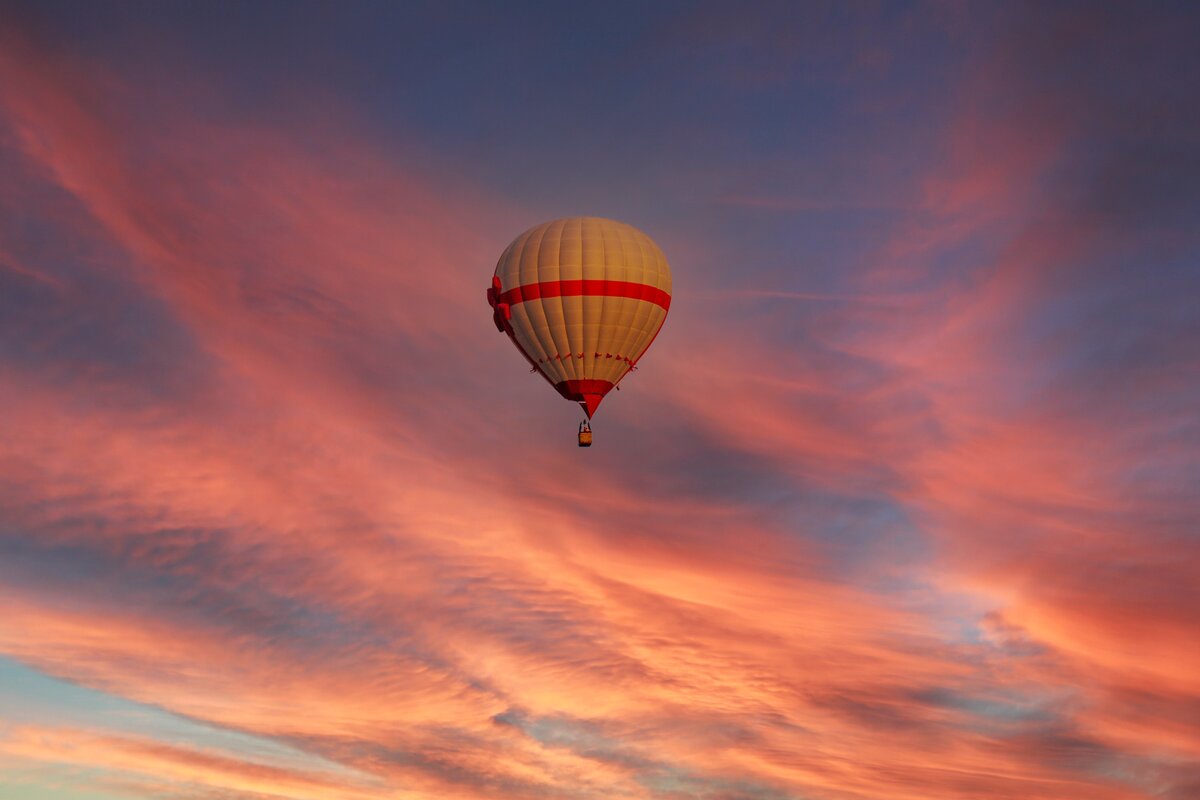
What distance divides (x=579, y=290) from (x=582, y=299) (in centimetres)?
73

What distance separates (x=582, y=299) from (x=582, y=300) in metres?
0.09

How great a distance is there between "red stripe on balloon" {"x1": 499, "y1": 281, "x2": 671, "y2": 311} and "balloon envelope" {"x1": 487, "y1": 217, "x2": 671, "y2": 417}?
0.07m

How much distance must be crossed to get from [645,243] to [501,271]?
36.9 ft

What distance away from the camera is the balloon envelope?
9769 centimetres

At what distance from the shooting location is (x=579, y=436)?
3976 inches

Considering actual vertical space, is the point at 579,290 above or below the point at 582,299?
above

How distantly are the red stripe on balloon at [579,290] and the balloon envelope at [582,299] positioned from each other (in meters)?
0.07

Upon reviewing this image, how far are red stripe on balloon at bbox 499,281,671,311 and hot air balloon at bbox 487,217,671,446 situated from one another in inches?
2.9

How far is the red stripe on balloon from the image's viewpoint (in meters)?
97.4

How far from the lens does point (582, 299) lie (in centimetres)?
9769

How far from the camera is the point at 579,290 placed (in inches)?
3836

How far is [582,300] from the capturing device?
3848 inches

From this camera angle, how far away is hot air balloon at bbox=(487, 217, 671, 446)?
9769cm

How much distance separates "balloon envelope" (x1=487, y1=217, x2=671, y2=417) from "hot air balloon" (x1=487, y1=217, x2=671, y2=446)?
0.24ft
